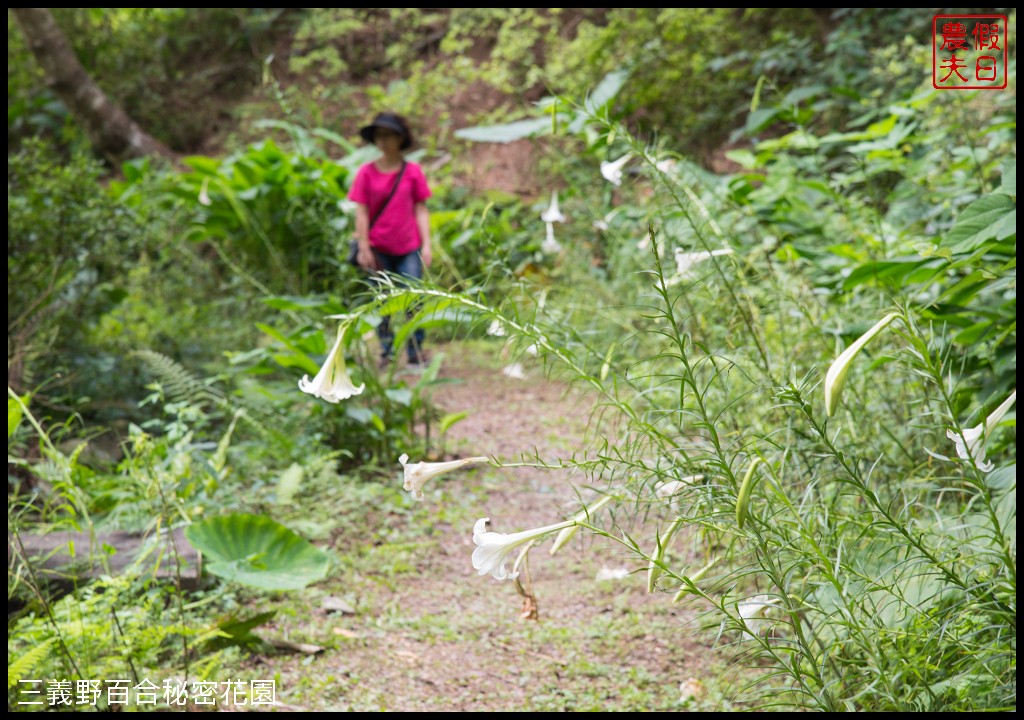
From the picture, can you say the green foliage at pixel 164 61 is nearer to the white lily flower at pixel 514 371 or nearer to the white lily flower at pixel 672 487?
the white lily flower at pixel 514 371

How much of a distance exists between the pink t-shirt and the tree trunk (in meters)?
4.23

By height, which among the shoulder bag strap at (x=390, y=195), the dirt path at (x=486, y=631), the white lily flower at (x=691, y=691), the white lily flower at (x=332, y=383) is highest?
the white lily flower at (x=332, y=383)

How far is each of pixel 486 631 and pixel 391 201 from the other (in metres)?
2.48

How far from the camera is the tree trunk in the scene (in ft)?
21.4

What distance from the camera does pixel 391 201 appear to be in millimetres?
4020

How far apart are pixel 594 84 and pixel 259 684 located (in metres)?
5.86

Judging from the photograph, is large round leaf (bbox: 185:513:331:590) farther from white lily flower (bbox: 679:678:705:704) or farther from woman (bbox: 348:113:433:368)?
woman (bbox: 348:113:433:368)


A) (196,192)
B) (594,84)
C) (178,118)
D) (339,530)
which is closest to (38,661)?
(339,530)

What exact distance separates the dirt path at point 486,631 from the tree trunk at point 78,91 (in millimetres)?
5829

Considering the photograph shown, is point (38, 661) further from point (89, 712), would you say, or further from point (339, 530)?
point (339, 530)

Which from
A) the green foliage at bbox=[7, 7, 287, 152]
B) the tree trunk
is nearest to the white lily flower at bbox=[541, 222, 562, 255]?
the tree trunk

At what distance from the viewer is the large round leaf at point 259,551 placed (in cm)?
207

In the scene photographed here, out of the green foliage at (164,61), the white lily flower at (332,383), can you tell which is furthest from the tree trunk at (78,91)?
the white lily flower at (332,383)

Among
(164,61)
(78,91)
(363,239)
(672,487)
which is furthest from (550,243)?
(164,61)
